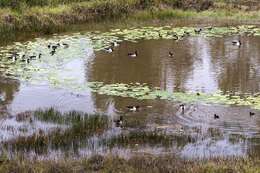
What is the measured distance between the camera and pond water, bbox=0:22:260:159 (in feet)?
40.7

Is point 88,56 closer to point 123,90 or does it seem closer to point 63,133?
point 123,90

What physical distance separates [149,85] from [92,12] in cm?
1616

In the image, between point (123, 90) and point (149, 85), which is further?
point (149, 85)

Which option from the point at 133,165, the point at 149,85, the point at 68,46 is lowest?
the point at 149,85

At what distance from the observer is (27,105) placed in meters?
16.1

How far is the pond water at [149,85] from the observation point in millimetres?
12391

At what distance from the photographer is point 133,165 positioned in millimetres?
10289

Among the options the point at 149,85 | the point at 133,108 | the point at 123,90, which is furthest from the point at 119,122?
the point at 149,85

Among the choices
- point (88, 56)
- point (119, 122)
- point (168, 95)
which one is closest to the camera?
point (119, 122)

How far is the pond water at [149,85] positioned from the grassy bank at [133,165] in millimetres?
725

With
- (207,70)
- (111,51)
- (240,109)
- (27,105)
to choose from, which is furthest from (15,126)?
(111,51)

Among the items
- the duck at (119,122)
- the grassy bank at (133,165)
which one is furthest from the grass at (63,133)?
the grassy bank at (133,165)

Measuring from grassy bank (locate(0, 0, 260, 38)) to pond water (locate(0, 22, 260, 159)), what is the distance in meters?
1.85

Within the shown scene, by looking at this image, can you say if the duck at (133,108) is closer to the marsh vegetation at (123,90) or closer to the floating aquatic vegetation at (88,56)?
the marsh vegetation at (123,90)
